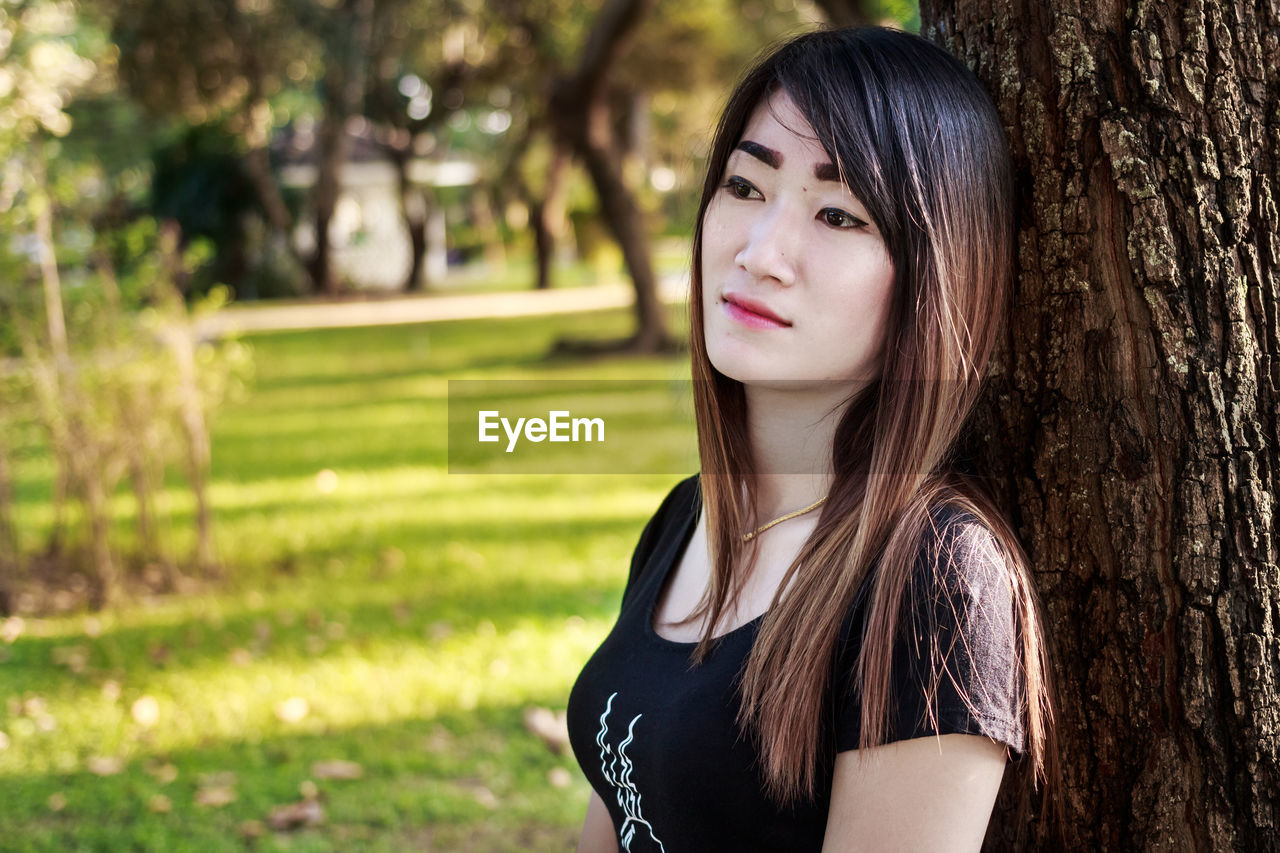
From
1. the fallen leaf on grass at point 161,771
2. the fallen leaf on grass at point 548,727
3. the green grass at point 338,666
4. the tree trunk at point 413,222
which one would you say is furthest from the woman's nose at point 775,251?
the tree trunk at point 413,222

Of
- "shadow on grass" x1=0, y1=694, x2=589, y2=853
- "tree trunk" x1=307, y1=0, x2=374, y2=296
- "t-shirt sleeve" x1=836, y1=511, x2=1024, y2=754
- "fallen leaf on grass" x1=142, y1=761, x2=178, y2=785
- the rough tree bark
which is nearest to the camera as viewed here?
"t-shirt sleeve" x1=836, y1=511, x2=1024, y2=754

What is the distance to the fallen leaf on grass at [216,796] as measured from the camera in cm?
376

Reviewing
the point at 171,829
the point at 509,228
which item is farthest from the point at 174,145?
the point at 171,829

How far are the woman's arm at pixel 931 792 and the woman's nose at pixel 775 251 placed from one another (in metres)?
0.60

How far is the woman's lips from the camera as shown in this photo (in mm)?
1531

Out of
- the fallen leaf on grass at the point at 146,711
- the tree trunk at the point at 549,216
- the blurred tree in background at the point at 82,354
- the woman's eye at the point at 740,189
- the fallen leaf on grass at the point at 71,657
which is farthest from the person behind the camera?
the tree trunk at the point at 549,216

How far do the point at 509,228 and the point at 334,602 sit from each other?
3798cm

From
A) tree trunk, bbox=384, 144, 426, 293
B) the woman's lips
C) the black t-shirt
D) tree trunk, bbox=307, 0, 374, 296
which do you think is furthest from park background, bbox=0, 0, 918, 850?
tree trunk, bbox=384, 144, 426, 293

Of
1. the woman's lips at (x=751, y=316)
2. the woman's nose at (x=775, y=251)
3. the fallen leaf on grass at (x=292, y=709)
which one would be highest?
the woman's nose at (x=775, y=251)

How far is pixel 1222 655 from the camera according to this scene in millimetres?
1522

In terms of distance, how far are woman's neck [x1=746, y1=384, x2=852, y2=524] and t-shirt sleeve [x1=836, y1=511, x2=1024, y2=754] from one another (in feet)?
1.01

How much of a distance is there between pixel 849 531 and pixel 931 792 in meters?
0.33

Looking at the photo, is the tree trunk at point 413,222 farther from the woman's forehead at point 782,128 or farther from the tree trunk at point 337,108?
the woman's forehead at point 782,128

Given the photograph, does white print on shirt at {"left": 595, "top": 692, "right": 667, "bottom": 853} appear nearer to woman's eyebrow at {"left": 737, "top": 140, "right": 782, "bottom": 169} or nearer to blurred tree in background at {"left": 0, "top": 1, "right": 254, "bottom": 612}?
woman's eyebrow at {"left": 737, "top": 140, "right": 782, "bottom": 169}
